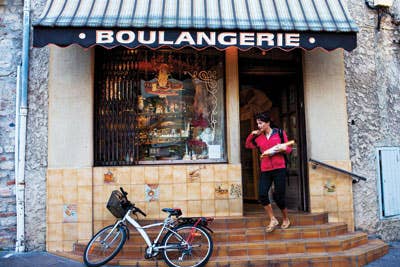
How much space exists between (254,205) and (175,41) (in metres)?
4.15

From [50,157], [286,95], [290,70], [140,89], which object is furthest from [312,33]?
[50,157]

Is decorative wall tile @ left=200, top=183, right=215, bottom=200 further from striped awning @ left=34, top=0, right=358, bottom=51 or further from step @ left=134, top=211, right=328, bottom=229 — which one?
striped awning @ left=34, top=0, right=358, bottom=51

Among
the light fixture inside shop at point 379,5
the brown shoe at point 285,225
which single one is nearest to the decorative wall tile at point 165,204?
the brown shoe at point 285,225

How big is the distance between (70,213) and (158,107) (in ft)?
7.92

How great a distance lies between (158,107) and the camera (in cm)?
701

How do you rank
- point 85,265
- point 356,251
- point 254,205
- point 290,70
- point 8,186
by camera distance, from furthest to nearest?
point 254,205
point 290,70
point 8,186
point 356,251
point 85,265

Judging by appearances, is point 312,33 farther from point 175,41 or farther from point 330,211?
point 330,211

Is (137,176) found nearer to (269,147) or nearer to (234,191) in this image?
(234,191)

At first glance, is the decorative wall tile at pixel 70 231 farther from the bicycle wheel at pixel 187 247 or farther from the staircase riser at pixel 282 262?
the bicycle wheel at pixel 187 247

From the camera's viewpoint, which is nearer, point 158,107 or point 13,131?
point 13,131

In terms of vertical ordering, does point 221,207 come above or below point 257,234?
above

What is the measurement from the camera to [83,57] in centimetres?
652

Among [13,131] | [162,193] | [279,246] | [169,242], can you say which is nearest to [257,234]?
[279,246]

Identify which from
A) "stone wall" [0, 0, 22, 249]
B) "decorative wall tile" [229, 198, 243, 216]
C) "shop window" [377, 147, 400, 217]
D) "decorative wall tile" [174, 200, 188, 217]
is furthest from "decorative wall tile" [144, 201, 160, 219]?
"shop window" [377, 147, 400, 217]
